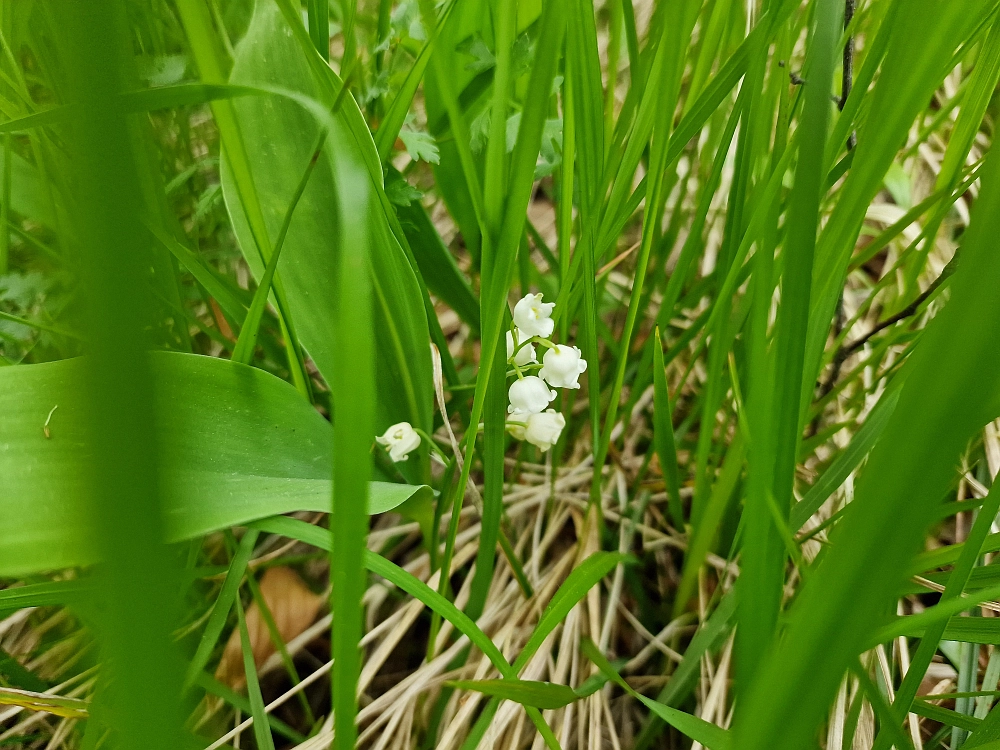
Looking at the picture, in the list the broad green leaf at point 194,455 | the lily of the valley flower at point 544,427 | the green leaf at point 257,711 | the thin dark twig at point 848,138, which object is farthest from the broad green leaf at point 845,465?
the green leaf at point 257,711

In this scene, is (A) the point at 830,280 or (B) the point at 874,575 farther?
(A) the point at 830,280

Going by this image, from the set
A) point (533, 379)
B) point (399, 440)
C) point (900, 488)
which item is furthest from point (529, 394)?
point (900, 488)

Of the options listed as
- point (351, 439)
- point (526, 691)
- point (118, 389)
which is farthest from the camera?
point (526, 691)

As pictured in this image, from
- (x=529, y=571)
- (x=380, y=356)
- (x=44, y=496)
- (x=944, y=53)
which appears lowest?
(x=529, y=571)

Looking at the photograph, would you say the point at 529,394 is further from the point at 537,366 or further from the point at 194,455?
the point at 194,455

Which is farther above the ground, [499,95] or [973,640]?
[499,95]

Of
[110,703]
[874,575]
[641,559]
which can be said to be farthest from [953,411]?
[641,559]

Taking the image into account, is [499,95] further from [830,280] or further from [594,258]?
[830,280]

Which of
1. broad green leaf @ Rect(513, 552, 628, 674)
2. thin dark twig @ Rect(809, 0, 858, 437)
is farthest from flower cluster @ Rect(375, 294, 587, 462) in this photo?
thin dark twig @ Rect(809, 0, 858, 437)
